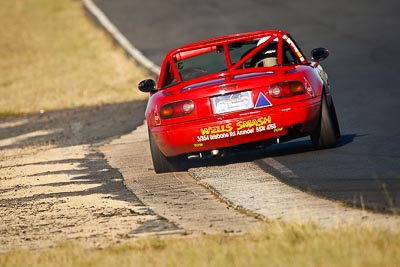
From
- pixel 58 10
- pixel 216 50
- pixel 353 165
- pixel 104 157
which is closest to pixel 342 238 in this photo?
pixel 353 165

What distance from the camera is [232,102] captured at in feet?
34.1

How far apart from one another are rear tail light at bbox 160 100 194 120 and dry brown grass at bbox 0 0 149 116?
10.6 metres

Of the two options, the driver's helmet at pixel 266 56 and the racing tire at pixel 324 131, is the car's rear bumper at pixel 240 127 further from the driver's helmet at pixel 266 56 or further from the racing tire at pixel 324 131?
the driver's helmet at pixel 266 56

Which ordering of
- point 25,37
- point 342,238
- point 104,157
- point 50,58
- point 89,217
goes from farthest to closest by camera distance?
point 25,37
point 50,58
point 104,157
point 89,217
point 342,238

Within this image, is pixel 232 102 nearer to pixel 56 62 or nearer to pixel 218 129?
pixel 218 129

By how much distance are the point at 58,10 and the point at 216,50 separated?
26444 millimetres

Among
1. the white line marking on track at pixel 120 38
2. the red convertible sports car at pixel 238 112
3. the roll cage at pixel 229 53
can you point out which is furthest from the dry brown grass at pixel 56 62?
the red convertible sports car at pixel 238 112

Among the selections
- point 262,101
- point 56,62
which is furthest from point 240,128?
point 56,62

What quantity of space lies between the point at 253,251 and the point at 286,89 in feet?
13.6

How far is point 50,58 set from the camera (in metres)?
29.5

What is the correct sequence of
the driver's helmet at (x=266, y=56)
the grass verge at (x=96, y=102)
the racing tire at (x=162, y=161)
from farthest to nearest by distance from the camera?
1. the driver's helmet at (x=266, y=56)
2. the racing tire at (x=162, y=161)
3. the grass verge at (x=96, y=102)

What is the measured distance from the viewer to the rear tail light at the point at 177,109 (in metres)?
10.5

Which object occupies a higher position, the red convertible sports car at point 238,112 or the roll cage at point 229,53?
the roll cage at point 229,53

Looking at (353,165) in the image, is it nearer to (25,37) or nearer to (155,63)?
(155,63)
